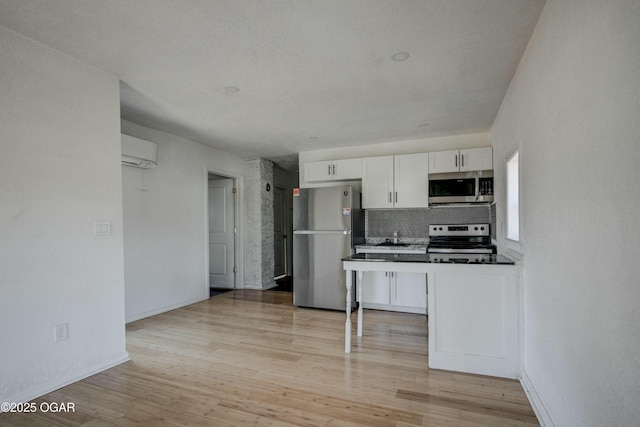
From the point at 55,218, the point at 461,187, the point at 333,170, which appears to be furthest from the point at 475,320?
the point at 55,218

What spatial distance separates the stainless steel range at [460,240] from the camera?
155 inches

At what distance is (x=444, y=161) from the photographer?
4.18 m

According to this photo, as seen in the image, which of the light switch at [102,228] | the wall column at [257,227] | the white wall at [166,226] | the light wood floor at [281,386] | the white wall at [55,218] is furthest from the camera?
the wall column at [257,227]

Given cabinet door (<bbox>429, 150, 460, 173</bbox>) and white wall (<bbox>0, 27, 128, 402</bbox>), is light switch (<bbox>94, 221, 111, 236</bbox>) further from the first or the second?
cabinet door (<bbox>429, 150, 460, 173</bbox>)

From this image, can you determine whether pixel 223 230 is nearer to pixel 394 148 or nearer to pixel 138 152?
pixel 138 152

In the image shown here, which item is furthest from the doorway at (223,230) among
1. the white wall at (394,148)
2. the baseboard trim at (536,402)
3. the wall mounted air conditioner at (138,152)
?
the baseboard trim at (536,402)

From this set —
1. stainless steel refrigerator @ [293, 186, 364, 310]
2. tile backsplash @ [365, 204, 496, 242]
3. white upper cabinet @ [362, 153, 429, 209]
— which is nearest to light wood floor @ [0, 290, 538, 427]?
stainless steel refrigerator @ [293, 186, 364, 310]

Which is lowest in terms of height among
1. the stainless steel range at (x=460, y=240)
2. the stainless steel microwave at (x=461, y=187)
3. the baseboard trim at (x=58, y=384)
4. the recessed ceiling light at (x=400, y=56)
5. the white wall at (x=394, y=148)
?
the baseboard trim at (x=58, y=384)

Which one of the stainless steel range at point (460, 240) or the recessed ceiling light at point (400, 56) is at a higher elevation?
the recessed ceiling light at point (400, 56)

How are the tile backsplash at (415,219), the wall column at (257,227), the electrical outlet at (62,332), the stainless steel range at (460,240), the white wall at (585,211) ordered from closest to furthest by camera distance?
the white wall at (585,211)
the electrical outlet at (62,332)
the stainless steel range at (460,240)
the tile backsplash at (415,219)
the wall column at (257,227)

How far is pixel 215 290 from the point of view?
226 inches

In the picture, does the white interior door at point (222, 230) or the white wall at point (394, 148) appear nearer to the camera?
the white wall at point (394, 148)

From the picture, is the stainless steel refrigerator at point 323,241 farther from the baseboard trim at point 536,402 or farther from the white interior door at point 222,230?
the baseboard trim at point 536,402

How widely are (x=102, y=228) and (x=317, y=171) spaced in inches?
118
